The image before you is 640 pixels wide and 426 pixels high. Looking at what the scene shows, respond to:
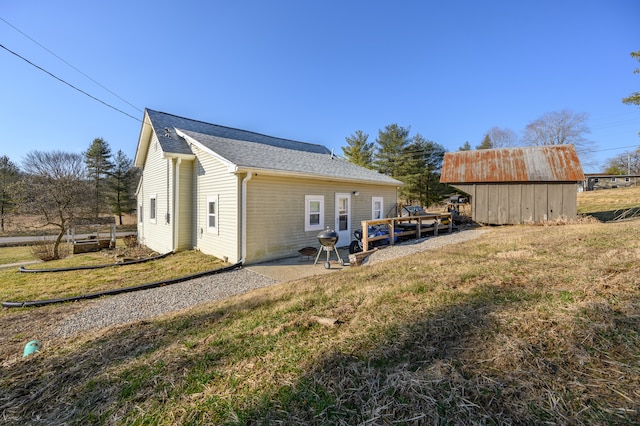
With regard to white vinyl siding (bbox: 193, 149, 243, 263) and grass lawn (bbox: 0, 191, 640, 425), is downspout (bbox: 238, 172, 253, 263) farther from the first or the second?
grass lawn (bbox: 0, 191, 640, 425)

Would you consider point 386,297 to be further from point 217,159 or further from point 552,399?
point 217,159

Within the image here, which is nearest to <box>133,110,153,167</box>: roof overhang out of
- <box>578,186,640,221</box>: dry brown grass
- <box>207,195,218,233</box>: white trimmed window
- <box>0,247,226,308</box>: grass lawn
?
<box>207,195,218,233</box>: white trimmed window

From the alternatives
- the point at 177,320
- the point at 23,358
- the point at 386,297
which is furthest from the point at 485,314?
the point at 23,358

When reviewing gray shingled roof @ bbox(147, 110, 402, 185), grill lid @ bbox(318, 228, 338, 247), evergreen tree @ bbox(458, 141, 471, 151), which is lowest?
grill lid @ bbox(318, 228, 338, 247)

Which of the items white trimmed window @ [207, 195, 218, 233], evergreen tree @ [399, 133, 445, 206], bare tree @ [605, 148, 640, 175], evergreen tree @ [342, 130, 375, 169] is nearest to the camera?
white trimmed window @ [207, 195, 218, 233]

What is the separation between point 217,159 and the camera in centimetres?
895

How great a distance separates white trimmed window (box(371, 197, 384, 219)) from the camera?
12914mm

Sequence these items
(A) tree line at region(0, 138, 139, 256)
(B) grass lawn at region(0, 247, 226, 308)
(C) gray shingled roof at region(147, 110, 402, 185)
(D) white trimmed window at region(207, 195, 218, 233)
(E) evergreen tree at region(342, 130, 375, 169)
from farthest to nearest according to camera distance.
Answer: (E) evergreen tree at region(342, 130, 375, 169)
(A) tree line at region(0, 138, 139, 256)
(D) white trimmed window at region(207, 195, 218, 233)
(C) gray shingled roof at region(147, 110, 402, 185)
(B) grass lawn at region(0, 247, 226, 308)

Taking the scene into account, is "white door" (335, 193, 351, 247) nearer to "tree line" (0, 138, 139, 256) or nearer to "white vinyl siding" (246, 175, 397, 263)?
"white vinyl siding" (246, 175, 397, 263)

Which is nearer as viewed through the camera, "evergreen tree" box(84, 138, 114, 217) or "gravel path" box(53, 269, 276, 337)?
"gravel path" box(53, 269, 276, 337)

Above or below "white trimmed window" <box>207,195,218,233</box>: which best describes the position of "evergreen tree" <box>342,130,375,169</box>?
above

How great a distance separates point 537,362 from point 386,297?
1.97 meters

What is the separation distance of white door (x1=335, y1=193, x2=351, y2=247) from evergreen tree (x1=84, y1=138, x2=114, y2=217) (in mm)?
31850

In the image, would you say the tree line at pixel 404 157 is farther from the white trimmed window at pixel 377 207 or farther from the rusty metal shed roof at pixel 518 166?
the white trimmed window at pixel 377 207
